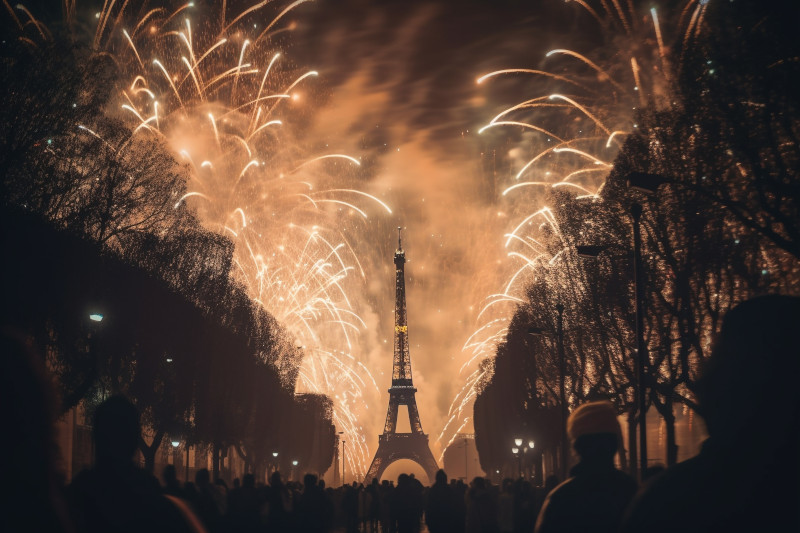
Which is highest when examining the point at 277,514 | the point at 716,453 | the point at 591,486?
the point at 716,453

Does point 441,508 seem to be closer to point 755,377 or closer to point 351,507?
point 755,377

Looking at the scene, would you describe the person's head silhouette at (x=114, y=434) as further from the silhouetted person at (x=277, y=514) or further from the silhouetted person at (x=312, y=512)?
the silhouetted person at (x=277, y=514)

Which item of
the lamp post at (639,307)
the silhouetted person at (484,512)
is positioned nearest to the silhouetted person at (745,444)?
the silhouetted person at (484,512)

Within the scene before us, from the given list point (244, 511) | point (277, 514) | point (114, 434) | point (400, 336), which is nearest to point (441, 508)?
point (277, 514)

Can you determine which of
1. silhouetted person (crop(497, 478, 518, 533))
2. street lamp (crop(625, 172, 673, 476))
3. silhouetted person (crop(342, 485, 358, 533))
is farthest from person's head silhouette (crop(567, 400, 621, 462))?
silhouetted person (crop(342, 485, 358, 533))

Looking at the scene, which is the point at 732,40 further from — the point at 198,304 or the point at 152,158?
the point at 198,304

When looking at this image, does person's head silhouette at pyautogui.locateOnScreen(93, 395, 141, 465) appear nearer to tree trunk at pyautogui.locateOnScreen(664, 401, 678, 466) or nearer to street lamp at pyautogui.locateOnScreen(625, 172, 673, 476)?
street lamp at pyautogui.locateOnScreen(625, 172, 673, 476)

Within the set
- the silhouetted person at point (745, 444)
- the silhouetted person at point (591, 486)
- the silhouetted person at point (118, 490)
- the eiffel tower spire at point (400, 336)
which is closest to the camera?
the silhouetted person at point (745, 444)
